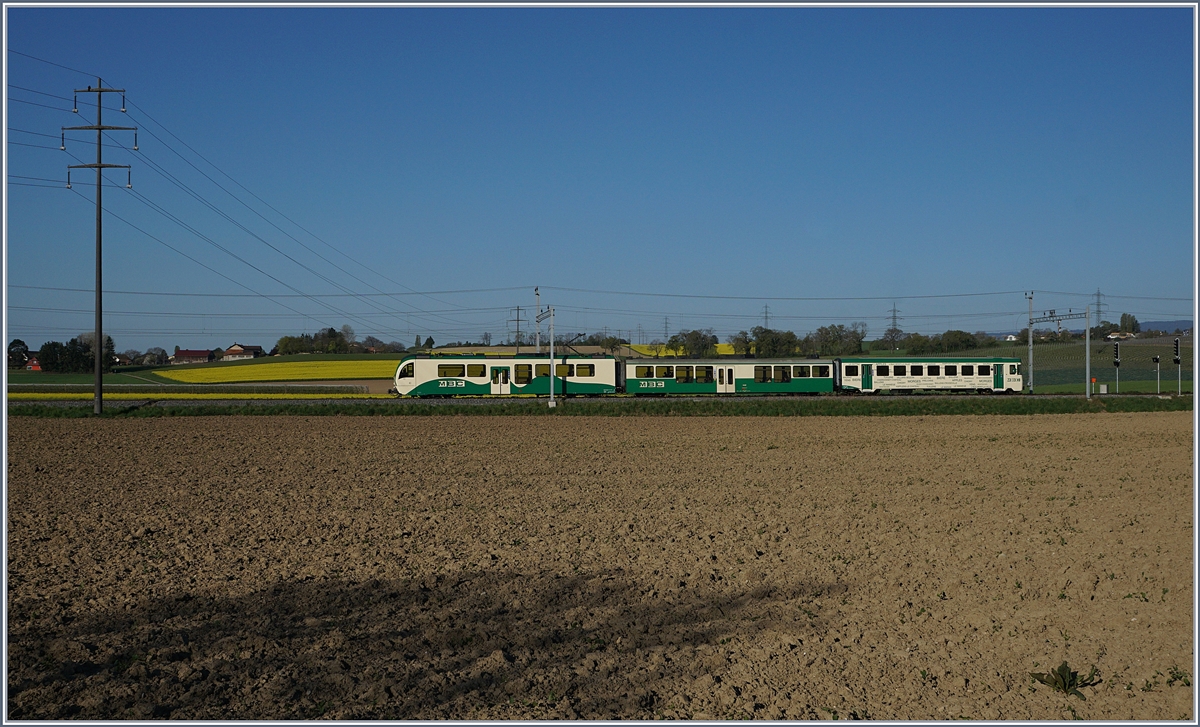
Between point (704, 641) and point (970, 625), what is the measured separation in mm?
2850

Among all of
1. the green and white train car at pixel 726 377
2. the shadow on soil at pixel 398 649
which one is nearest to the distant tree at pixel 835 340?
the green and white train car at pixel 726 377

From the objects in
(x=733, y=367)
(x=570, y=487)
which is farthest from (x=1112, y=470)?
(x=733, y=367)

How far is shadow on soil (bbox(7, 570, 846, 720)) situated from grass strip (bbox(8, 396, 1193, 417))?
1198 inches

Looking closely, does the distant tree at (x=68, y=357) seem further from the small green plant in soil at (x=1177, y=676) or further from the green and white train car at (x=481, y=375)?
the small green plant in soil at (x=1177, y=676)

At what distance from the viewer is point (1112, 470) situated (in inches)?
789

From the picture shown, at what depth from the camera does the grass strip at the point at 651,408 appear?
133 ft

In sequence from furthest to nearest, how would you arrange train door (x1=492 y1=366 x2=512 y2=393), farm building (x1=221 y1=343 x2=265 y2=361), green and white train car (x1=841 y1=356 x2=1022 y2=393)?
1. farm building (x1=221 y1=343 x2=265 y2=361)
2. green and white train car (x1=841 y1=356 x2=1022 y2=393)
3. train door (x1=492 y1=366 x2=512 y2=393)

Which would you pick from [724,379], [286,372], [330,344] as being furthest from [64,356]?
[724,379]

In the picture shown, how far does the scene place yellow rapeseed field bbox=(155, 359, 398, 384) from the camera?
79.1m

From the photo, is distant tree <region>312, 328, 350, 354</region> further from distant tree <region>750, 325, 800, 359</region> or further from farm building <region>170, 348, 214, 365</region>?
distant tree <region>750, 325, 800, 359</region>

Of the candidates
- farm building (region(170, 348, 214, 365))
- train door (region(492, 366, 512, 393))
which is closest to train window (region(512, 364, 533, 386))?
train door (region(492, 366, 512, 393))

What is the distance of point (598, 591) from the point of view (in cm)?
1002

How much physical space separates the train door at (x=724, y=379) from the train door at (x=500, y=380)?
1265cm

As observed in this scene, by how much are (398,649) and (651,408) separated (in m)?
34.3
